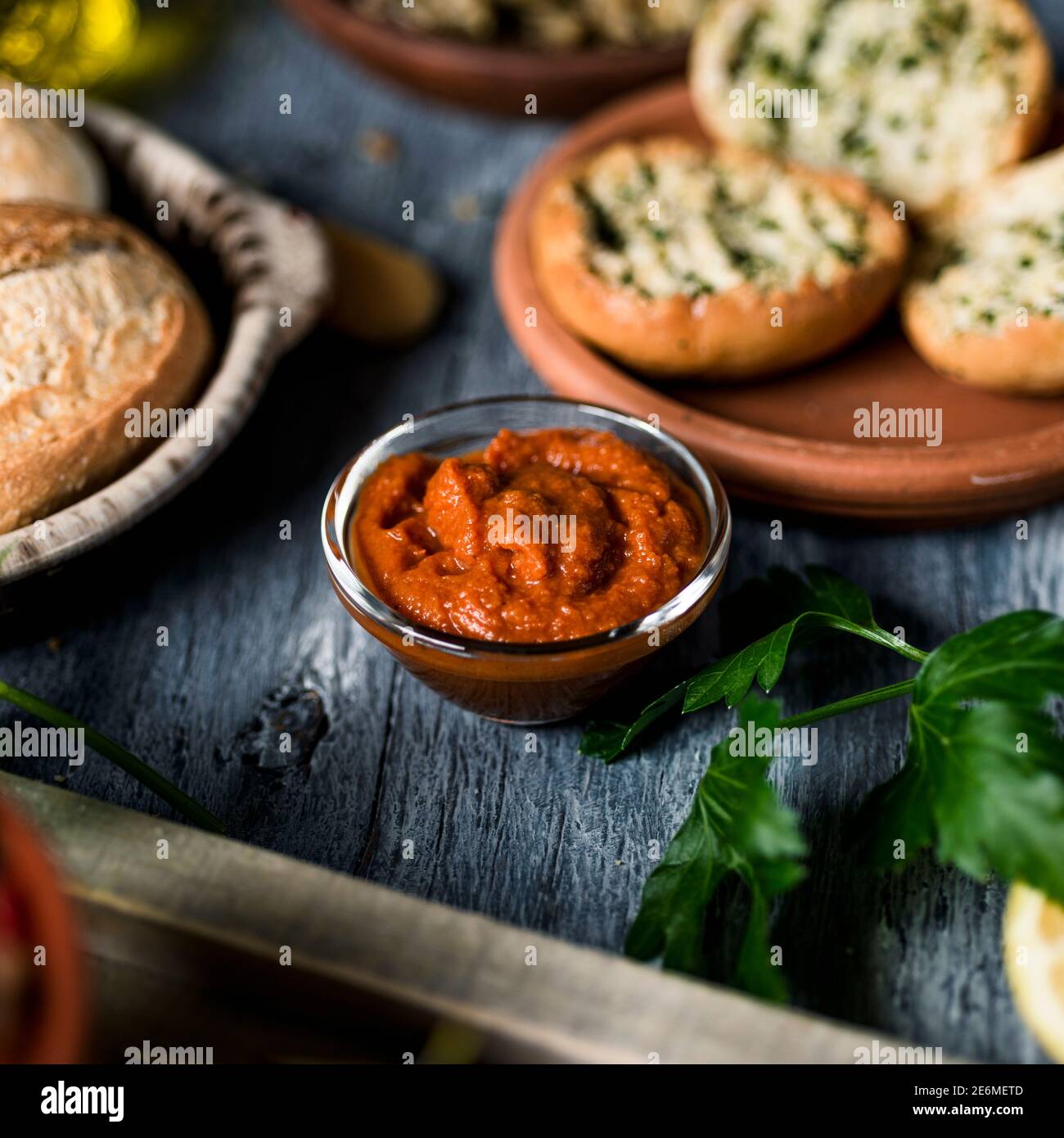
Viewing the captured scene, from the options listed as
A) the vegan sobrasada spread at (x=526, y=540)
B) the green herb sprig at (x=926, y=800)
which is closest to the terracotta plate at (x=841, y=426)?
the vegan sobrasada spread at (x=526, y=540)

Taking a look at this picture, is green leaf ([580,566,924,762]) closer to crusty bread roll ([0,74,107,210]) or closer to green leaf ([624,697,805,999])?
green leaf ([624,697,805,999])

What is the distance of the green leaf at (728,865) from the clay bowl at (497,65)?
213 centimetres

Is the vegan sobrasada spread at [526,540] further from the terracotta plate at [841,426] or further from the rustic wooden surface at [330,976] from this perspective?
the rustic wooden surface at [330,976]

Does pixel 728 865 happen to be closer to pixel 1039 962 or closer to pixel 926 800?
pixel 926 800

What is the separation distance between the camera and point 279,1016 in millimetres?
1741

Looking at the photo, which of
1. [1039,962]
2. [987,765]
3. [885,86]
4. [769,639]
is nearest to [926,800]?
[987,765]

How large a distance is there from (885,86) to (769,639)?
5.12 ft

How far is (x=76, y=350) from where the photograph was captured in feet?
7.02

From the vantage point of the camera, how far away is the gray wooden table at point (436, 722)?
1.86m

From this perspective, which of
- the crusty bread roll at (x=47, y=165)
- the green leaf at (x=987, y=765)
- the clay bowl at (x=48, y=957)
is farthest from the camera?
the crusty bread roll at (x=47, y=165)

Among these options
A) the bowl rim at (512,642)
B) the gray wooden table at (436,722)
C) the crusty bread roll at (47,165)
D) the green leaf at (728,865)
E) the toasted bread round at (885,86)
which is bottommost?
the gray wooden table at (436,722)

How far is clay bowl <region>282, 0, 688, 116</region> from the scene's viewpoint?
316 centimetres

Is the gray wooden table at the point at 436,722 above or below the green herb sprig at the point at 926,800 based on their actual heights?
below
